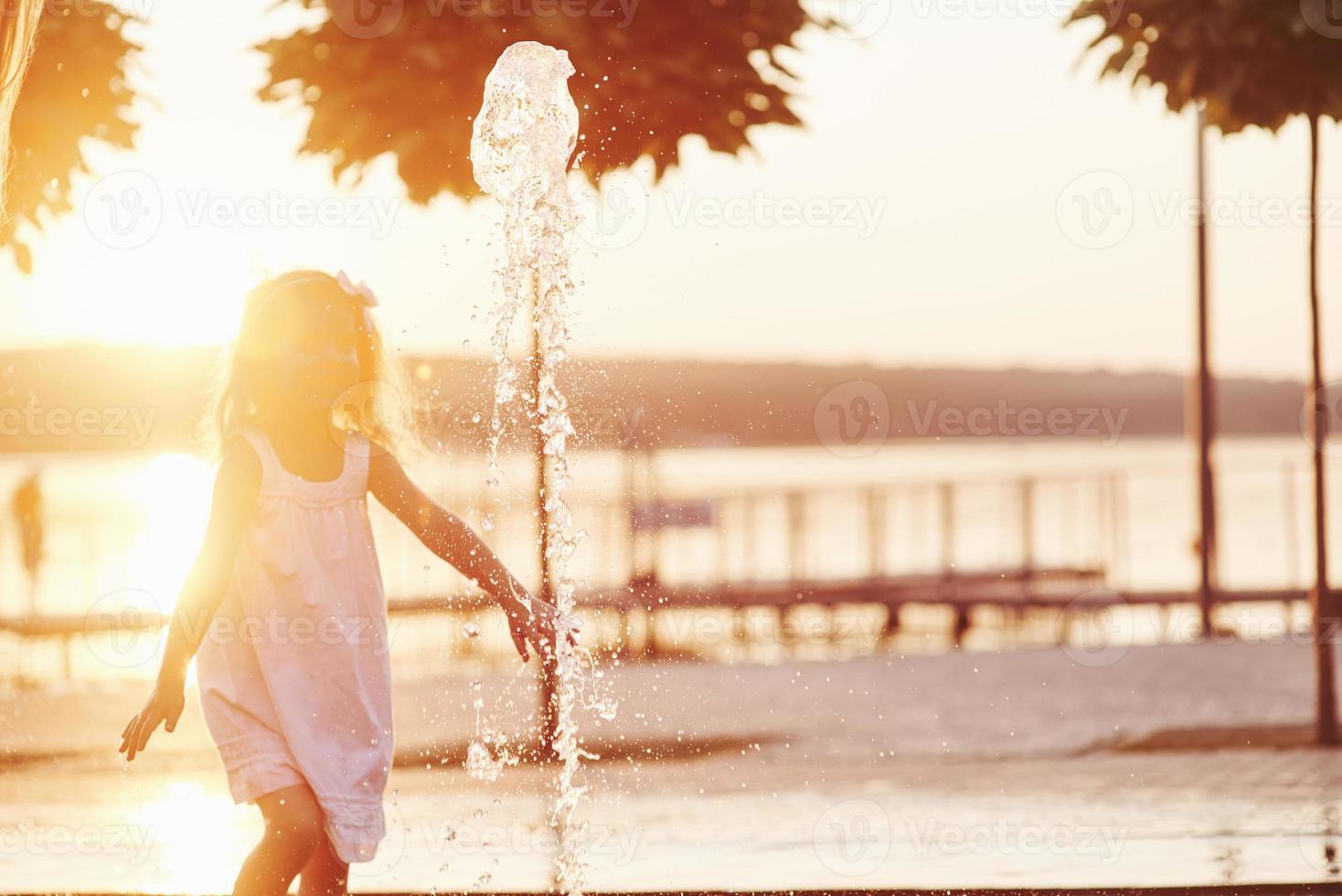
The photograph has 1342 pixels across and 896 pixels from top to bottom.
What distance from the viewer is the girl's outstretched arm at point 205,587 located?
442 cm

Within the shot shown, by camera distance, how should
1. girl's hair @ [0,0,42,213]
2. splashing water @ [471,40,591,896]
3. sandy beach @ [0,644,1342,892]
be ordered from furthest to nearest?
splashing water @ [471,40,591,896], sandy beach @ [0,644,1342,892], girl's hair @ [0,0,42,213]

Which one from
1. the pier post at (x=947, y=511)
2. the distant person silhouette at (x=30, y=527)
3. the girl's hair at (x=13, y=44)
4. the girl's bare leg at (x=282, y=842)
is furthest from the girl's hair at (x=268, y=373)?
the pier post at (x=947, y=511)

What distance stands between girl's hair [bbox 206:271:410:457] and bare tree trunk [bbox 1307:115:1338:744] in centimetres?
596

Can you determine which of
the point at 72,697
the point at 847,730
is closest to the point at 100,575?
the point at 72,697

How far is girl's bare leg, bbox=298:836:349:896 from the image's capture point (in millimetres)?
A: 4605

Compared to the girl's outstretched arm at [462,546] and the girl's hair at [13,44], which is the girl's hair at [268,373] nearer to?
the girl's outstretched arm at [462,546]

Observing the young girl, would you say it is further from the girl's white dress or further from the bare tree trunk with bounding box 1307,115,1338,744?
the bare tree trunk with bounding box 1307,115,1338,744

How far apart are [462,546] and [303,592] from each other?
1.27 feet

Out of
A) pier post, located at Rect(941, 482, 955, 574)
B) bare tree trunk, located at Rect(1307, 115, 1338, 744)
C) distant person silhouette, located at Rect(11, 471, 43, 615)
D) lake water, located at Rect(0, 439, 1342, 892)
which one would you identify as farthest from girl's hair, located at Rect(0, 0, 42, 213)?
pier post, located at Rect(941, 482, 955, 574)

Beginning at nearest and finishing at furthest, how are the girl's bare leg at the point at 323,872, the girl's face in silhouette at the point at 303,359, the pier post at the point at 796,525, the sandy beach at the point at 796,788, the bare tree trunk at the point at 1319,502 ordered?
1. the girl's bare leg at the point at 323,872
2. the girl's face in silhouette at the point at 303,359
3. the sandy beach at the point at 796,788
4. the bare tree trunk at the point at 1319,502
5. the pier post at the point at 796,525

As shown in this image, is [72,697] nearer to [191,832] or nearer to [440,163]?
[440,163]

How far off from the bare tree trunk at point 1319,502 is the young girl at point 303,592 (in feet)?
19.1

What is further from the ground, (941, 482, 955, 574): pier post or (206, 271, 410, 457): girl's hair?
(206, 271, 410, 457): girl's hair

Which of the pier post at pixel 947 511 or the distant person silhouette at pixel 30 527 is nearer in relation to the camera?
the distant person silhouette at pixel 30 527
